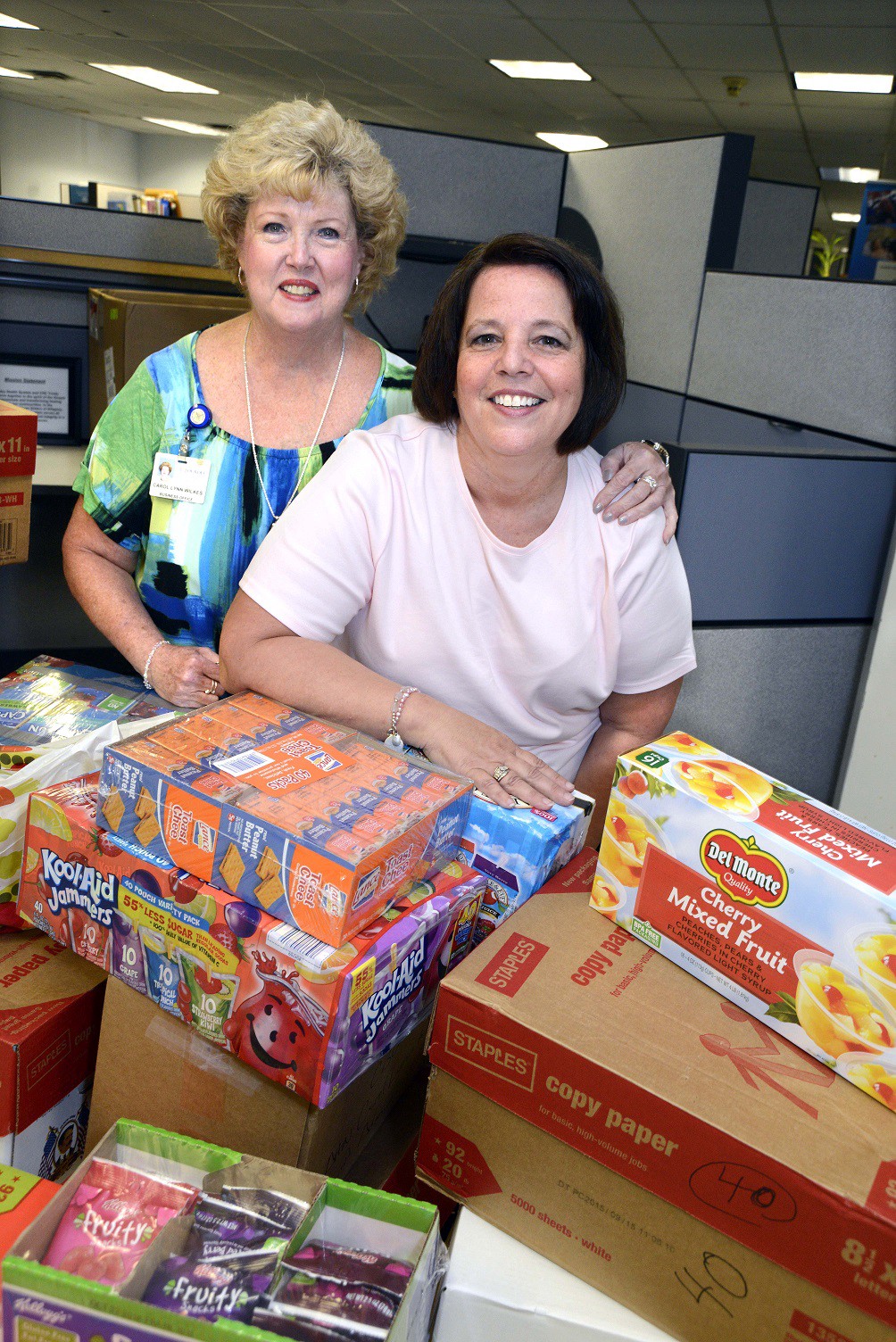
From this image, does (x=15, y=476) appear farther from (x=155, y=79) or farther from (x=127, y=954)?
(x=155, y=79)

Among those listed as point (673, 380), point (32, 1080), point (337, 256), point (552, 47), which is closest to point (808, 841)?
point (32, 1080)

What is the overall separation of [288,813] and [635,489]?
2.47 ft

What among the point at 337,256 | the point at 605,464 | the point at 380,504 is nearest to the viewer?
the point at 380,504

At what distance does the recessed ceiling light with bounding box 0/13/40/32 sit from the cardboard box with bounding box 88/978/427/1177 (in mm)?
8723

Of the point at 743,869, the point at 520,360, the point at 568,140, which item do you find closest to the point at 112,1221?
the point at 743,869

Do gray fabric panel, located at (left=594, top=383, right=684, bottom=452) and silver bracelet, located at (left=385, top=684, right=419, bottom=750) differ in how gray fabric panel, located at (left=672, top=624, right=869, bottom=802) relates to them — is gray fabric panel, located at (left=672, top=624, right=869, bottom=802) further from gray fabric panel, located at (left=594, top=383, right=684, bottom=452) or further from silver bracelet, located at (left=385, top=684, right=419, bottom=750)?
gray fabric panel, located at (left=594, top=383, right=684, bottom=452)

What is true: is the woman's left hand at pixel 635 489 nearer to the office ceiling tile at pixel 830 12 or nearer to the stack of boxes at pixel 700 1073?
the stack of boxes at pixel 700 1073

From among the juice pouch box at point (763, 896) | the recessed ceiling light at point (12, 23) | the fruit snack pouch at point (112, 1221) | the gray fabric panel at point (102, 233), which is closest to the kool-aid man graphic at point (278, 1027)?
the fruit snack pouch at point (112, 1221)

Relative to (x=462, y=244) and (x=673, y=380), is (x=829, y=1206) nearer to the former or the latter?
(x=673, y=380)

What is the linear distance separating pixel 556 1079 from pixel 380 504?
77 centimetres

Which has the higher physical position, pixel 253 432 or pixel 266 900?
pixel 253 432

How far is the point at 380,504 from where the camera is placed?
1341 millimetres

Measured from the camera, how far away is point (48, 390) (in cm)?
265

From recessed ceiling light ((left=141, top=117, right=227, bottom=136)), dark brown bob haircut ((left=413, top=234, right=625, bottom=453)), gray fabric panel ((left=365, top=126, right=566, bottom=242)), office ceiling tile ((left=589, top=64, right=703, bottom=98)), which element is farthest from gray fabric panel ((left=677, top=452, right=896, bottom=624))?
recessed ceiling light ((left=141, top=117, right=227, bottom=136))
